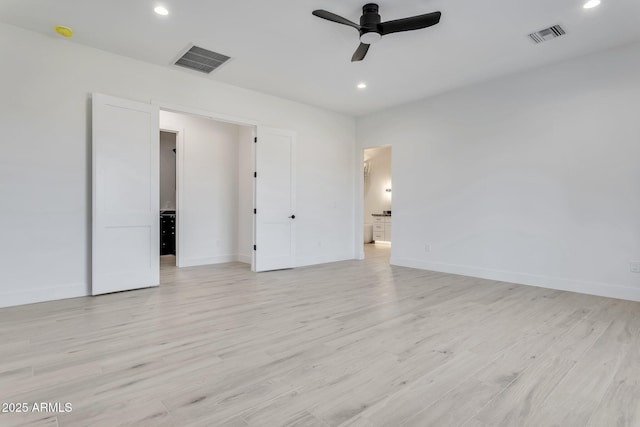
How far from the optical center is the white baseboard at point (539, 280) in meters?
3.93

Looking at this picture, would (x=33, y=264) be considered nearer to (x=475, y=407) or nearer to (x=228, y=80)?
(x=228, y=80)

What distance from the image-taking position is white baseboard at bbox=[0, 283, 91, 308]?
3518 millimetres

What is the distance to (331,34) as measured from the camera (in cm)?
366

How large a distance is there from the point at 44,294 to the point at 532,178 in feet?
20.7

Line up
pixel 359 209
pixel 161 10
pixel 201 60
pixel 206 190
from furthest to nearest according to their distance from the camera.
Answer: pixel 359 209 → pixel 206 190 → pixel 201 60 → pixel 161 10

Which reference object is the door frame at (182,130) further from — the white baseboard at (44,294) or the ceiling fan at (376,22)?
the ceiling fan at (376,22)

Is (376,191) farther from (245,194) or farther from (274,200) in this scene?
(274,200)

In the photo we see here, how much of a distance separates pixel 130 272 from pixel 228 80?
3072mm

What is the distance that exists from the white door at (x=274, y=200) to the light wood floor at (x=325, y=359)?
170 centimetres

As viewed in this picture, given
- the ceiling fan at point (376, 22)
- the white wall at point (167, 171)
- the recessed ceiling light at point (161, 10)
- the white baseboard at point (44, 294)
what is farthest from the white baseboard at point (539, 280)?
the white wall at point (167, 171)

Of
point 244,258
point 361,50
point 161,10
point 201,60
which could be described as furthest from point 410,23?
point 244,258

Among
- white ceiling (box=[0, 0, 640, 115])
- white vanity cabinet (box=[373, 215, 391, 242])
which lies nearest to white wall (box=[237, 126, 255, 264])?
white ceiling (box=[0, 0, 640, 115])

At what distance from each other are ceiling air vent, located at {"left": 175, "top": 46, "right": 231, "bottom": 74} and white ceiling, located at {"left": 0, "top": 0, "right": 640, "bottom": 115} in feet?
0.38

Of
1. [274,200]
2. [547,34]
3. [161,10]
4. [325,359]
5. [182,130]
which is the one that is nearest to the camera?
[325,359]
